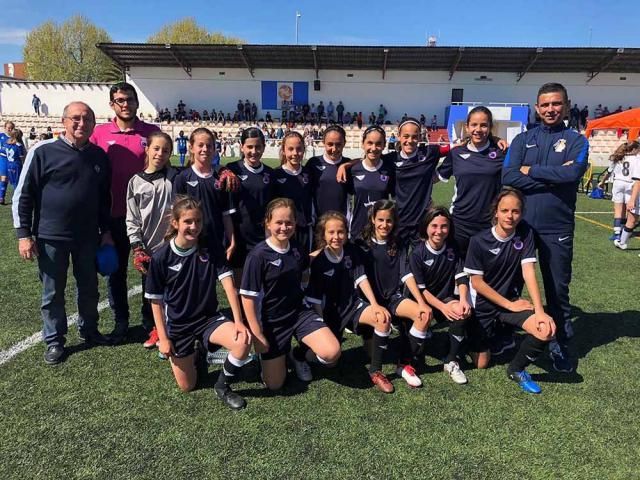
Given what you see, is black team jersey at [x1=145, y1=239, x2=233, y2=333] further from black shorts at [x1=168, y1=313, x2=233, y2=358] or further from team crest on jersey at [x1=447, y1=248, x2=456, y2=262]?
team crest on jersey at [x1=447, y1=248, x2=456, y2=262]

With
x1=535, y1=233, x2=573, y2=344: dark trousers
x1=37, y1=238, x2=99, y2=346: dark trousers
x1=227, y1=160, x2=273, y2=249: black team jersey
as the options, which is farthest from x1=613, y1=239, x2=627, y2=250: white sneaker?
x1=37, y1=238, x2=99, y2=346: dark trousers

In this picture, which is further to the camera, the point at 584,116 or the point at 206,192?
the point at 584,116

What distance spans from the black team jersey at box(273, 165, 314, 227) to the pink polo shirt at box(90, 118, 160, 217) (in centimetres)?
113

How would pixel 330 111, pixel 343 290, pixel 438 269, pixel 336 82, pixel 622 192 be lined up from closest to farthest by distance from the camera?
pixel 343 290, pixel 438 269, pixel 622 192, pixel 330 111, pixel 336 82

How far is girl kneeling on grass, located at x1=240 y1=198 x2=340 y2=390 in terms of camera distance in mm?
3279

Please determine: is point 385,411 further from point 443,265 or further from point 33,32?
point 33,32

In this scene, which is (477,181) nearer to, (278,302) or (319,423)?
(278,302)

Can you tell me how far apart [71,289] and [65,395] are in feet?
8.39

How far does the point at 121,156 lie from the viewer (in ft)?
12.9

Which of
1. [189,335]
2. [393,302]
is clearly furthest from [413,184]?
[189,335]

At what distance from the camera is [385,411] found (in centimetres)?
310

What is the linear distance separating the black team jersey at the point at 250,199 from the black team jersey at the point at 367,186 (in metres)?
0.78

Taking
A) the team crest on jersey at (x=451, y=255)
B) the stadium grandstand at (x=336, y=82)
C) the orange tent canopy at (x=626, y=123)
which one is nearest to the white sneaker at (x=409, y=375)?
the team crest on jersey at (x=451, y=255)

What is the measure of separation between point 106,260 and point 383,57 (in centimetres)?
3671
